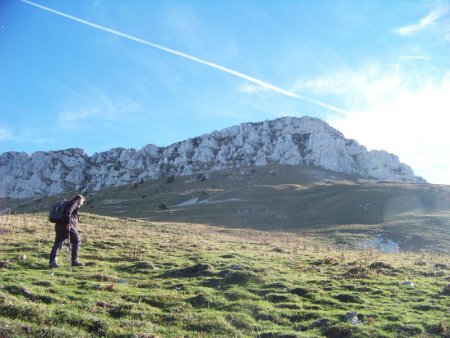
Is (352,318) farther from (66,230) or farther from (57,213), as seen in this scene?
(57,213)

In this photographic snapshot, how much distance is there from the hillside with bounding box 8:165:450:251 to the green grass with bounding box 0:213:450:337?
2605cm

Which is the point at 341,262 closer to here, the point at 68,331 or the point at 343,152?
the point at 68,331

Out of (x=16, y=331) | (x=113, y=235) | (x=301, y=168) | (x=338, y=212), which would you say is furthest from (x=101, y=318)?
(x=301, y=168)

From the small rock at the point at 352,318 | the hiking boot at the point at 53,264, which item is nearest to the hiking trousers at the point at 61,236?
the hiking boot at the point at 53,264

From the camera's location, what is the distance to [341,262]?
76.5ft

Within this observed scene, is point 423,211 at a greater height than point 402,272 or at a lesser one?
greater

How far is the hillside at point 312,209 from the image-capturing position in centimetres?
5259

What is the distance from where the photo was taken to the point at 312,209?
80.2 meters

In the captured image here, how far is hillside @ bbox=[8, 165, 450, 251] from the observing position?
5259 centimetres

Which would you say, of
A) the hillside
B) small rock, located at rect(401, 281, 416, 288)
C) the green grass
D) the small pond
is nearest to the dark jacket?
the green grass

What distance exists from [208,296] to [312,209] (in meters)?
68.0

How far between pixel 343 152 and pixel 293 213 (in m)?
117

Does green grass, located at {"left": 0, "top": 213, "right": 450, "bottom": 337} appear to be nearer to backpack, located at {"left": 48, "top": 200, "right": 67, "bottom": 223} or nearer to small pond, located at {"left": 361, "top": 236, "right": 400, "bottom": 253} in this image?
backpack, located at {"left": 48, "top": 200, "right": 67, "bottom": 223}

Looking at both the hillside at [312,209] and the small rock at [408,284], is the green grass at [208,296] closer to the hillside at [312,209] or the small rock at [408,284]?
the small rock at [408,284]
